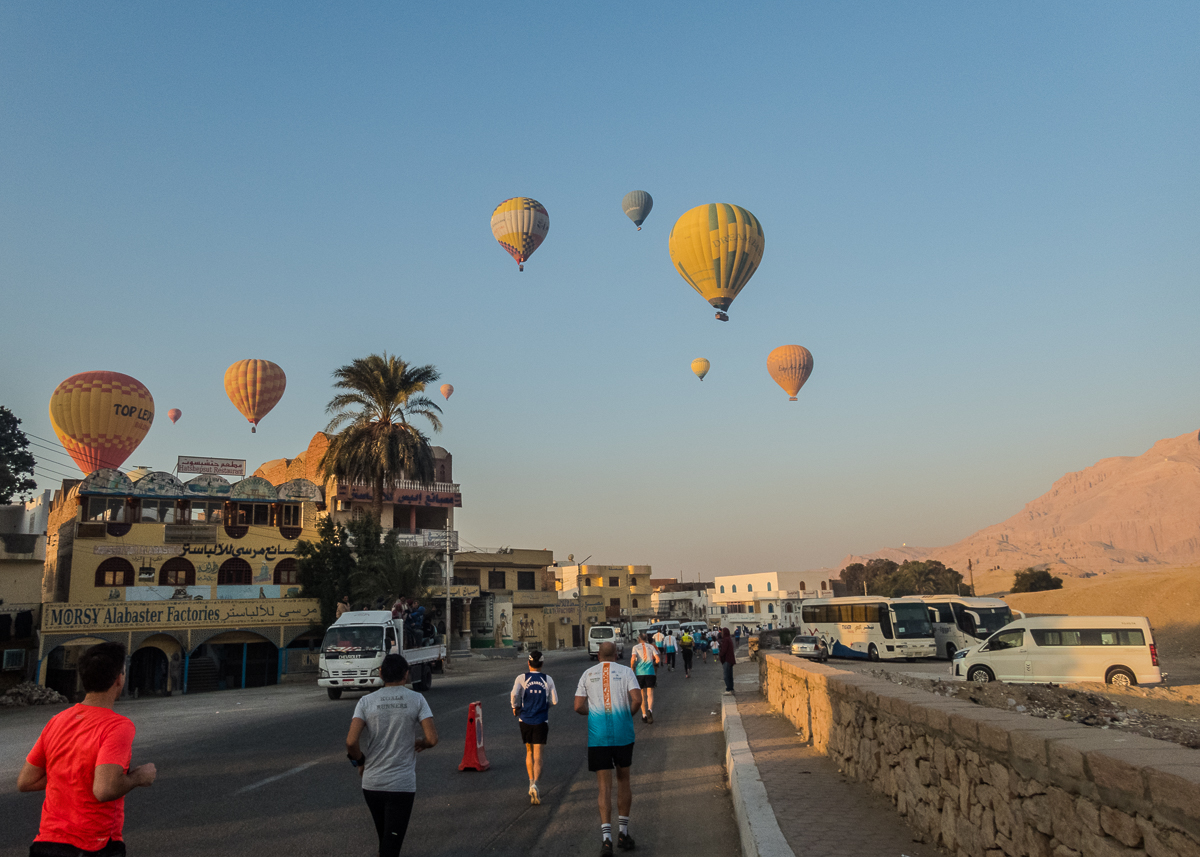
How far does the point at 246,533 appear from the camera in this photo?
44156 millimetres

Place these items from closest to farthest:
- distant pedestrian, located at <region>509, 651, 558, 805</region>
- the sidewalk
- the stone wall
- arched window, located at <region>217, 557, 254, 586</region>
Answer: the stone wall
the sidewalk
distant pedestrian, located at <region>509, 651, 558, 805</region>
arched window, located at <region>217, 557, 254, 586</region>

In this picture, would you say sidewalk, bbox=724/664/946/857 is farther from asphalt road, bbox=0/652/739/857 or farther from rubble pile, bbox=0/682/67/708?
rubble pile, bbox=0/682/67/708

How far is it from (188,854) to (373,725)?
2.95 metres

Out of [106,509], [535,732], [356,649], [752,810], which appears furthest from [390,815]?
[106,509]

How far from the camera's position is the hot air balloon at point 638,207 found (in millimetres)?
49812

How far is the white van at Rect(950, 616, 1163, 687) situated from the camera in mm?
23625

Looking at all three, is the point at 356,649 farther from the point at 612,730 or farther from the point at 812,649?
the point at 812,649

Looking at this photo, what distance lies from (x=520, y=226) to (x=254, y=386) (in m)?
21.0

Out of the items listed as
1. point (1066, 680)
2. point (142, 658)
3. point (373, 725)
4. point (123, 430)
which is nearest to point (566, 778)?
point (373, 725)

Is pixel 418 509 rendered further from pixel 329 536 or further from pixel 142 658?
pixel 142 658

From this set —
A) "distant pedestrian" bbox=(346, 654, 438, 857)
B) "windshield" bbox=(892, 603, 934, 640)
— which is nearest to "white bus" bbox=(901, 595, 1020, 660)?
"windshield" bbox=(892, 603, 934, 640)

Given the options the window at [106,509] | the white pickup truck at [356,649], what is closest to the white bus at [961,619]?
the white pickup truck at [356,649]

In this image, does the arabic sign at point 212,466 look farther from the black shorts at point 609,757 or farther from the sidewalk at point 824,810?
the black shorts at point 609,757

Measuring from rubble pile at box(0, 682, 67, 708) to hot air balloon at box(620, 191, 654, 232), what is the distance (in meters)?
36.8
